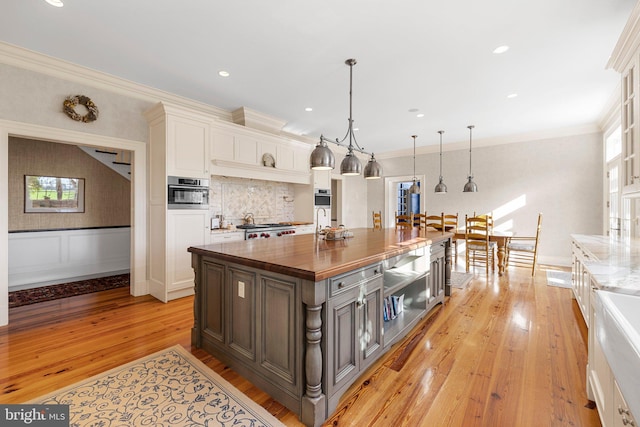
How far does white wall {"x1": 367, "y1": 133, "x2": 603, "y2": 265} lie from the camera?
5457 mm

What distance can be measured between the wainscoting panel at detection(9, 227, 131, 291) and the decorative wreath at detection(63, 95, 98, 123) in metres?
2.39

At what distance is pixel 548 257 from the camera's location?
5.83m

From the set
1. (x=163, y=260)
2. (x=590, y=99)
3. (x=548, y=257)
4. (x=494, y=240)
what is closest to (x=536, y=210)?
(x=548, y=257)

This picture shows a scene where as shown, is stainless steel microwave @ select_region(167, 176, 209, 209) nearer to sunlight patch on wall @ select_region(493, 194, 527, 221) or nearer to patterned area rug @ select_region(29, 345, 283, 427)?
patterned area rug @ select_region(29, 345, 283, 427)

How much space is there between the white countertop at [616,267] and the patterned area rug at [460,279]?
188 centimetres

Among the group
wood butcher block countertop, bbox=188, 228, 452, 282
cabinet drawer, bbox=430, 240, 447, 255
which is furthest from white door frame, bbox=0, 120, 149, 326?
cabinet drawer, bbox=430, 240, 447, 255

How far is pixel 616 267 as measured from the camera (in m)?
1.73

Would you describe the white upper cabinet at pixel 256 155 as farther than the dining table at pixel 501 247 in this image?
No

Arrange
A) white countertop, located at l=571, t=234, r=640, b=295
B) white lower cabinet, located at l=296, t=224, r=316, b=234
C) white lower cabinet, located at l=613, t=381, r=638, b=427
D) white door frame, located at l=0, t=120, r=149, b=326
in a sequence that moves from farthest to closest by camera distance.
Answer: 1. white lower cabinet, located at l=296, t=224, r=316, b=234
2. white door frame, located at l=0, t=120, r=149, b=326
3. white countertop, located at l=571, t=234, r=640, b=295
4. white lower cabinet, located at l=613, t=381, r=638, b=427

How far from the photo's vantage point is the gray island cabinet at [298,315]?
Answer: 158cm

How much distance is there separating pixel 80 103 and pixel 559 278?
736 centimetres

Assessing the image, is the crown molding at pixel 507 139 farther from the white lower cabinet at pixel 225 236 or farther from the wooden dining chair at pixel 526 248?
the white lower cabinet at pixel 225 236

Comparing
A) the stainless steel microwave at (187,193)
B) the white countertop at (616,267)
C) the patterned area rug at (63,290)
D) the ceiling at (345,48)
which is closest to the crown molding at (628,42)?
the ceiling at (345,48)

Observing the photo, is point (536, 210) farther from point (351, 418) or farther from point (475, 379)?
point (351, 418)
